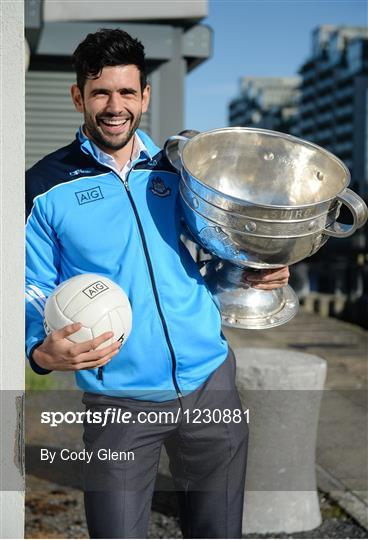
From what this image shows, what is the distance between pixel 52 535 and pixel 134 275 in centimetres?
229

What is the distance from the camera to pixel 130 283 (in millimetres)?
2467

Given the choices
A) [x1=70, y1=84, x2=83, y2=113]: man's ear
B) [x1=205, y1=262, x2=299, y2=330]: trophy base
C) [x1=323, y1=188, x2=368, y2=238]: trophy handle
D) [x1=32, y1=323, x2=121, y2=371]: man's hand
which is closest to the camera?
[x1=32, y1=323, x2=121, y2=371]: man's hand

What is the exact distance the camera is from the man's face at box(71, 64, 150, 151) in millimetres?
2447

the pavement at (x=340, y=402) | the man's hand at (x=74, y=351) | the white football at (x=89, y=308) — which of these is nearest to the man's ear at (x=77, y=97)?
the white football at (x=89, y=308)

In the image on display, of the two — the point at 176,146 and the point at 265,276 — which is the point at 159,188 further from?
the point at 265,276

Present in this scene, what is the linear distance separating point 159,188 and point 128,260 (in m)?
0.27

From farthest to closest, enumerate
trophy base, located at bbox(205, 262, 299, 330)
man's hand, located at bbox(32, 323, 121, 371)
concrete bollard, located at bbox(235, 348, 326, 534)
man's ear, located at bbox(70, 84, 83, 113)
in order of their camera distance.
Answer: concrete bollard, located at bbox(235, 348, 326, 534) < trophy base, located at bbox(205, 262, 299, 330) < man's ear, located at bbox(70, 84, 83, 113) < man's hand, located at bbox(32, 323, 121, 371)

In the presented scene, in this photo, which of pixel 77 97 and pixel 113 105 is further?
pixel 77 97

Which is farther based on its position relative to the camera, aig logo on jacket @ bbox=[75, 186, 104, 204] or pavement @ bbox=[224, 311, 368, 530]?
pavement @ bbox=[224, 311, 368, 530]

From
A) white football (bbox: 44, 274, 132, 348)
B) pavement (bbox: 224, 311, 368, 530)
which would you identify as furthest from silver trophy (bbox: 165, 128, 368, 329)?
pavement (bbox: 224, 311, 368, 530)

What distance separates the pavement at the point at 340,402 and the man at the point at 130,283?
209 cm

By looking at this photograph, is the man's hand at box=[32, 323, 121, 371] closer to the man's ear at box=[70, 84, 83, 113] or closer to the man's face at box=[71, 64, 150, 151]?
the man's face at box=[71, 64, 150, 151]

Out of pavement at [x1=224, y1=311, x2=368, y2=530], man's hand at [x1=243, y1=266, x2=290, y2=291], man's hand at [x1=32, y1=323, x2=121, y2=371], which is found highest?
man's hand at [x1=243, y1=266, x2=290, y2=291]

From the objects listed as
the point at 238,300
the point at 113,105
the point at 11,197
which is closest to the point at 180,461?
the point at 238,300
